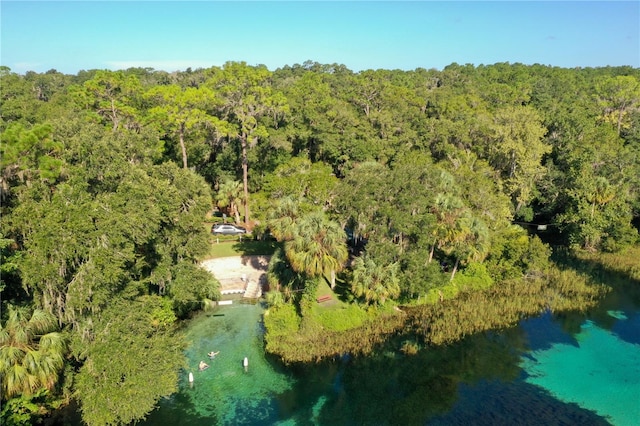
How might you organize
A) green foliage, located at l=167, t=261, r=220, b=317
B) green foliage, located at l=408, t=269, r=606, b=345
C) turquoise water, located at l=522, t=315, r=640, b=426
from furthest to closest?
green foliage, located at l=408, t=269, r=606, b=345, green foliage, located at l=167, t=261, r=220, b=317, turquoise water, located at l=522, t=315, r=640, b=426

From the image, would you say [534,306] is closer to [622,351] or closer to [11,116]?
[622,351]

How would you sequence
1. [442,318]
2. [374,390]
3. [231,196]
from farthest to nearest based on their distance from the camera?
[231,196] < [442,318] < [374,390]

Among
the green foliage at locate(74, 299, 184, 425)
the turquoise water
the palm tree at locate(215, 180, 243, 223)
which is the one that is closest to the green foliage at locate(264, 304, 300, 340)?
the green foliage at locate(74, 299, 184, 425)

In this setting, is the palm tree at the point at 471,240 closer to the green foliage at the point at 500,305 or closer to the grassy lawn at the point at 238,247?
the green foliage at the point at 500,305

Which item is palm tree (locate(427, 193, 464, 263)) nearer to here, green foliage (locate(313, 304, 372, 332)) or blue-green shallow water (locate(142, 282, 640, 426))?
blue-green shallow water (locate(142, 282, 640, 426))

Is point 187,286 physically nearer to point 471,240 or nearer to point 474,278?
point 471,240

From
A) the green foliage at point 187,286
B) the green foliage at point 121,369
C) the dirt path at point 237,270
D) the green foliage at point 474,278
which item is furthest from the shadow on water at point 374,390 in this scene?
the dirt path at point 237,270

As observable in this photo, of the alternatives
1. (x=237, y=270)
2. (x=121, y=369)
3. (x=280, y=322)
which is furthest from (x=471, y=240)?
(x=121, y=369)
